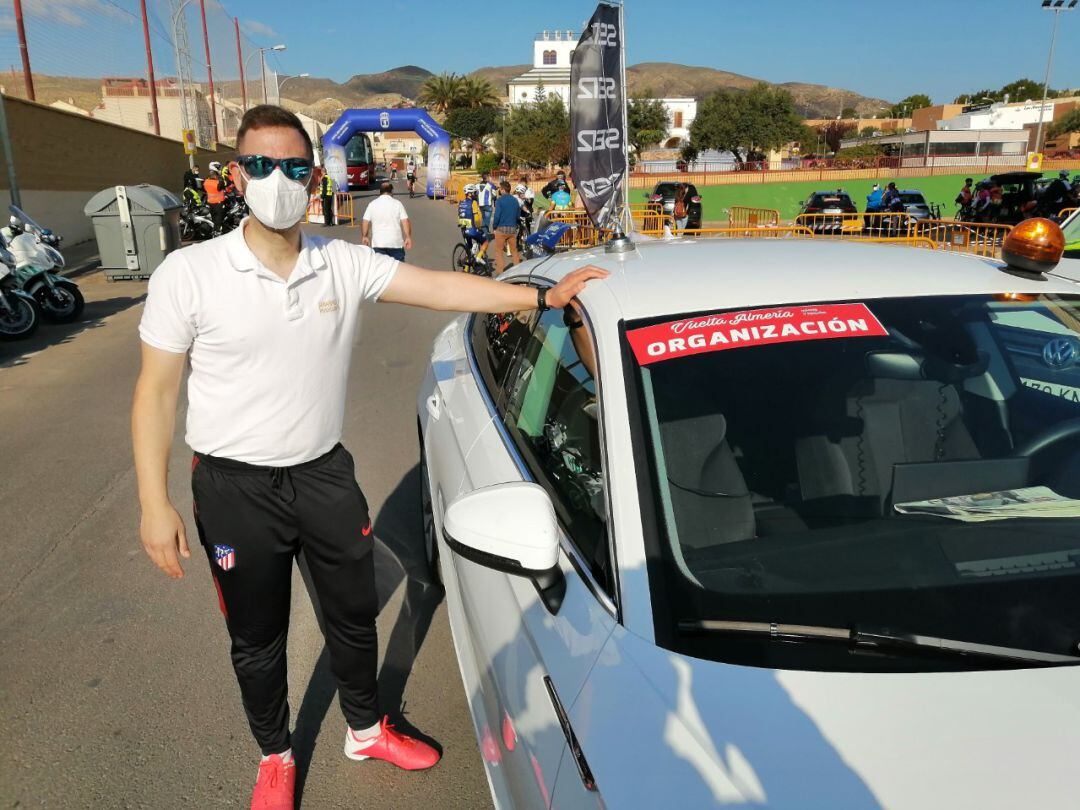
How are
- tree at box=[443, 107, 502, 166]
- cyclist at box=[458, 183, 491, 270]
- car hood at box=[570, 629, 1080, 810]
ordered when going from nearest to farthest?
car hood at box=[570, 629, 1080, 810] → cyclist at box=[458, 183, 491, 270] → tree at box=[443, 107, 502, 166]

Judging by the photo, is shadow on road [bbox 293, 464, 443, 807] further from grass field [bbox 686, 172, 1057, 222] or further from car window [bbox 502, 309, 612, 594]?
grass field [bbox 686, 172, 1057, 222]

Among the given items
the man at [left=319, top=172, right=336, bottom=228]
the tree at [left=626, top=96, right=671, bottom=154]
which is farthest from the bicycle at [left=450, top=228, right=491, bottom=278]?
the tree at [left=626, top=96, right=671, bottom=154]

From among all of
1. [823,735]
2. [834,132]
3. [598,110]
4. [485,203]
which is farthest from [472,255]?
[834,132]

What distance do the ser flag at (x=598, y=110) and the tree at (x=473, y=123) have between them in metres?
84.1

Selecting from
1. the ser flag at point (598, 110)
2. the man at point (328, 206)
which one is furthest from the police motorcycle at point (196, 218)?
the ser flag at point (598, 110)

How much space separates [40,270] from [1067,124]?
333 feet

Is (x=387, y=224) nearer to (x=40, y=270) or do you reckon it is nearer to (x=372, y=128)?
(x=40, y=270)

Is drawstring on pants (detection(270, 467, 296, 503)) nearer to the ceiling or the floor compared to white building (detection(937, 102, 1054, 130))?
nearer to the floor

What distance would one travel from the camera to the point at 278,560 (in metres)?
2.38

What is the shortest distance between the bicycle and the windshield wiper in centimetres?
1329

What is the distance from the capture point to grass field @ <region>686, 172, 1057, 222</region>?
122ft

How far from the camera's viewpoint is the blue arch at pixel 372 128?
29.3 metres

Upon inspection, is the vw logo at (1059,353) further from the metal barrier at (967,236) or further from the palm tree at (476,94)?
the palm tree at (476,94)

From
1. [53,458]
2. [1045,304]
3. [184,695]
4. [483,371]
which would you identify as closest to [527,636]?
[483,371]
